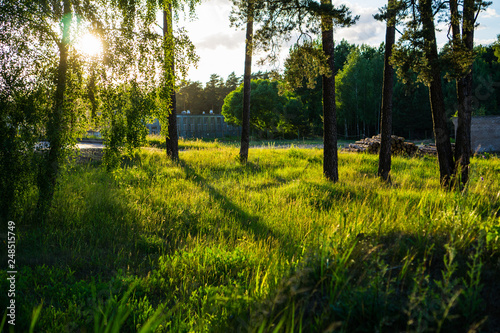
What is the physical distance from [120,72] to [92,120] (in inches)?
40.0

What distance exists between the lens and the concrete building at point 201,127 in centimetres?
3962

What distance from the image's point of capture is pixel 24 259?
4035mm

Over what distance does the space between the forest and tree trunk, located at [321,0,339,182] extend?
4cm

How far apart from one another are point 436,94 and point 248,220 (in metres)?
6.02

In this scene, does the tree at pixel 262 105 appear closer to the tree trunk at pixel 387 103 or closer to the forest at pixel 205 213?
the forest at pixel 205 213

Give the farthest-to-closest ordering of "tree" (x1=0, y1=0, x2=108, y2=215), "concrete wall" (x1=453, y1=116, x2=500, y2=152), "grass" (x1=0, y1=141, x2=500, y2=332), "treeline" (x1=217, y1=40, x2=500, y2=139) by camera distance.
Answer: "treeline" (x1=217, y1=40, x2=500, y2=139)
"concrete wall" (x1=453, y1=116, x2=500, y2=152)
"tree" (x1=0, y1=0, x2=108, y2=215)
"grass" (x1=0, y1=141, x2=500, y2=332)

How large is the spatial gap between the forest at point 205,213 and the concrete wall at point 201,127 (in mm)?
29721

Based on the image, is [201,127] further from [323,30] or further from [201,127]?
[323,30]

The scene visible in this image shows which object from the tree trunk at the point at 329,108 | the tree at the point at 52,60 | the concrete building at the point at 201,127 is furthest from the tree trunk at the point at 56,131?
the concrete building at the point at 201,127

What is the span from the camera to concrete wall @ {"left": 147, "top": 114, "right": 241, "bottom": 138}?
3960cm

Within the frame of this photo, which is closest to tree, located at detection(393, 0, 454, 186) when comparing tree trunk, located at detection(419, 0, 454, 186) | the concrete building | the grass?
tree trunk, located at detection(419, 0, 454, 186)

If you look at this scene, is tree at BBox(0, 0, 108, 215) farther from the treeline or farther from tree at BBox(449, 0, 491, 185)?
the treeline

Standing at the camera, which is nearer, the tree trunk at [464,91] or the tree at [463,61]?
the tree at [463,61]

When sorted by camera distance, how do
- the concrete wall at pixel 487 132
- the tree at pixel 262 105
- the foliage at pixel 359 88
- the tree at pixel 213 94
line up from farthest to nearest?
1. the tree at pixel 213 94
2. the foliage at pixel 359 88
3. the tree at pixel 262 105
4. the concrete wall at pixel 487 132
